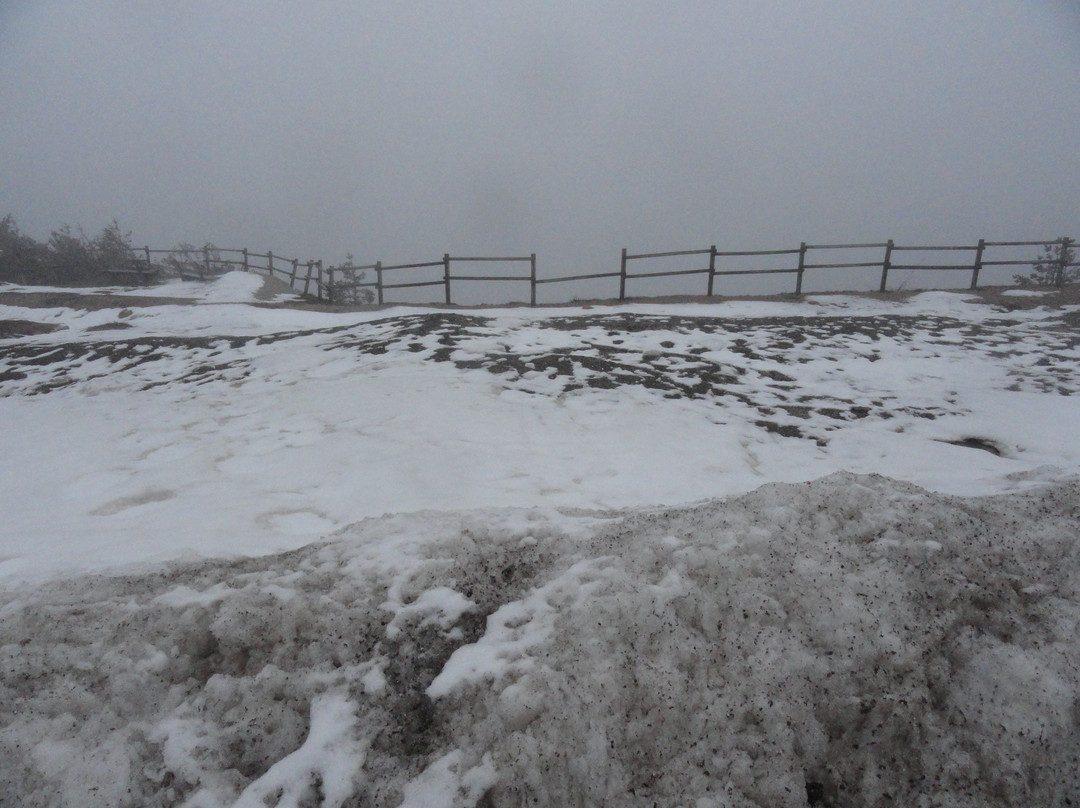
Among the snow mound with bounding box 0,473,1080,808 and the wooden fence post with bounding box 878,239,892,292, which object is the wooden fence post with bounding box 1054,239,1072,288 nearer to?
the wooden fence post with bounding box 878,239,892,292

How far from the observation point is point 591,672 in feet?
4.60

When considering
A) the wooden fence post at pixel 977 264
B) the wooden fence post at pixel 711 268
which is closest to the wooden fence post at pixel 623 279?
the wooden fence post at pixel 711 268

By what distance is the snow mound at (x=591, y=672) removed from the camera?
121 cm

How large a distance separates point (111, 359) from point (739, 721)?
880cm

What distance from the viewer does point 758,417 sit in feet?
14.5

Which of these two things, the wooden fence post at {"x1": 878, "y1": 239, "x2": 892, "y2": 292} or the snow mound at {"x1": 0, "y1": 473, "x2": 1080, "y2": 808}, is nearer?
the snow mound at {"x1": 0, "y1": 473, "x2": 1080, "y2": 808}

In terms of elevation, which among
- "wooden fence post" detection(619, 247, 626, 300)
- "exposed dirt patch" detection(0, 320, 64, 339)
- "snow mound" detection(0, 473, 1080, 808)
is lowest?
"exposed dirt patch" detection(0, 320, 64, 339)

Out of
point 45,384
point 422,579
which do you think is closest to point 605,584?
point 422,579

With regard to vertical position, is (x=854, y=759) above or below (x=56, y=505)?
above

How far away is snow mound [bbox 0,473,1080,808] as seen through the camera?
1.21 meters

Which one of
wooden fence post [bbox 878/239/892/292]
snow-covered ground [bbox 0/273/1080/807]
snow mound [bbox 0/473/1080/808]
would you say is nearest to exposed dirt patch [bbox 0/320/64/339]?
snow-covered ground [bbox 0/273/1080/807]

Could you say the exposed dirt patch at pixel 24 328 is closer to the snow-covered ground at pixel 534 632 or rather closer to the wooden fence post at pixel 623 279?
the snow-covered ground at pixel 534 632

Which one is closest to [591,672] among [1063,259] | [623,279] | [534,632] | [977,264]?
[534,632]

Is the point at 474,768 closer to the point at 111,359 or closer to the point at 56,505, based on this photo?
the point at 56,505
